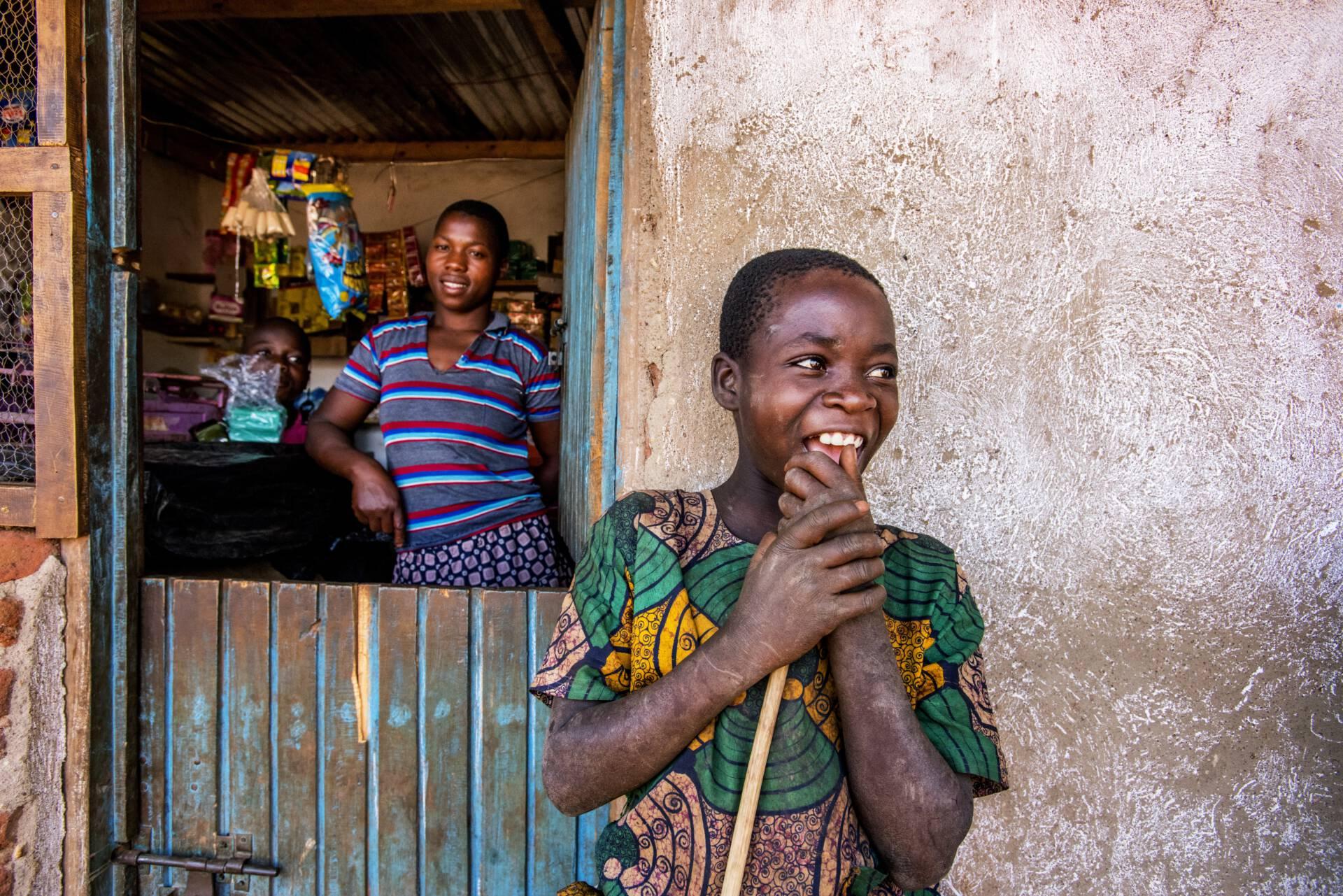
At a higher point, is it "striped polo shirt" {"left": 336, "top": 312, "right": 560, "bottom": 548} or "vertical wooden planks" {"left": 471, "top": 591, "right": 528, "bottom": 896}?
"striped polo shirt" {"left": 336, "top": 312, "right": 560, "bottom": 548}

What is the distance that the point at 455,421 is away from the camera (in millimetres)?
2367

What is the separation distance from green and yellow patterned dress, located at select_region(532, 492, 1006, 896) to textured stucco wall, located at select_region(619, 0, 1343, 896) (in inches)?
24.0

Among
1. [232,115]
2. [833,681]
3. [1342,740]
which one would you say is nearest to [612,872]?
[833,681]

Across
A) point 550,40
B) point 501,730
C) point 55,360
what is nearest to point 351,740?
point 501,730

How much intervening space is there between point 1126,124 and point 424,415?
201cm

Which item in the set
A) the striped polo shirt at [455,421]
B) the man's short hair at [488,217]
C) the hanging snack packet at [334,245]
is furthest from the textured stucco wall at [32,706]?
the hanging snack packet at [334,245]

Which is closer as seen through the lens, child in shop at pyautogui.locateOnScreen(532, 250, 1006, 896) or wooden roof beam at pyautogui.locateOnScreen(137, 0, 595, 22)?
child in shop at pyautogui.locateOnScreen(532, 250, 1006, 896)

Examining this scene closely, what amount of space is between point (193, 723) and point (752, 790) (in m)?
1.75

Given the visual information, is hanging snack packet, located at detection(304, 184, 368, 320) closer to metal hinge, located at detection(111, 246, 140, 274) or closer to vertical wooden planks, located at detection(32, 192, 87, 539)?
metal hinge, located at detection(111, 246, 140, 274)

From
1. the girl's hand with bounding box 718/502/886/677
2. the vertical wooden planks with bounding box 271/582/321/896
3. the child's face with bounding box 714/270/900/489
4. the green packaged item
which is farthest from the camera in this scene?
the green packaged item

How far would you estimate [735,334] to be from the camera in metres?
1.25

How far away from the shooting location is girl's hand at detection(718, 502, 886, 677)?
99 centimetres

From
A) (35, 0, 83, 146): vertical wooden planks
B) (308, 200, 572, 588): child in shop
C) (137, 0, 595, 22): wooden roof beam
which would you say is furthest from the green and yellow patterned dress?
(137, 0, 595, 22): wooden roof beam

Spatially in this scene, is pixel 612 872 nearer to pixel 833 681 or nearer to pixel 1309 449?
pixel 833 681
